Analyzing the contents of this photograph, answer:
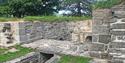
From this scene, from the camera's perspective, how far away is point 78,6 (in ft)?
68.4

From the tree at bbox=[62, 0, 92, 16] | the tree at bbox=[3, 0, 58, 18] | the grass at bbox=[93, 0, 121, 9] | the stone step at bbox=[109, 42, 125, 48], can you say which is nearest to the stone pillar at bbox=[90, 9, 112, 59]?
the grass at bbox=[93, 0, 121, 9]

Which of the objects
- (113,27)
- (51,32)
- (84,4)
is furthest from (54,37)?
(84,4)

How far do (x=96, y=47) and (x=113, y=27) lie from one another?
39.8 inches

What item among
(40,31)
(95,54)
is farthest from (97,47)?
(40,31)

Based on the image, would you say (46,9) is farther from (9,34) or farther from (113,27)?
(113,27)

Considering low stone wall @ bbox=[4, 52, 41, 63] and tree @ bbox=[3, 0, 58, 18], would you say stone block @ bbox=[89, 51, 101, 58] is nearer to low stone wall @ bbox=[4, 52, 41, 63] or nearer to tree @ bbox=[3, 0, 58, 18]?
low stone wall @ bbox=[4, 52, 41, 63]

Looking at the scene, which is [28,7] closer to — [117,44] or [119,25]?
[119,25]

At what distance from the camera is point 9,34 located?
12.4 m

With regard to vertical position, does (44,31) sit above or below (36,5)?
below

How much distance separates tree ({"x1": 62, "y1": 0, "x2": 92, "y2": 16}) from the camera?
20669mm

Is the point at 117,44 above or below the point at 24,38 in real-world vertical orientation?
above

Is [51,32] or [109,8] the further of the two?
[51,32]

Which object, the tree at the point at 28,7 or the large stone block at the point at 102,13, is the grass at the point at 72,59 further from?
the tree at the point at 28,7

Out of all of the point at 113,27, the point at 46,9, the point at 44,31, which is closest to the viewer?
the point at 113,27
